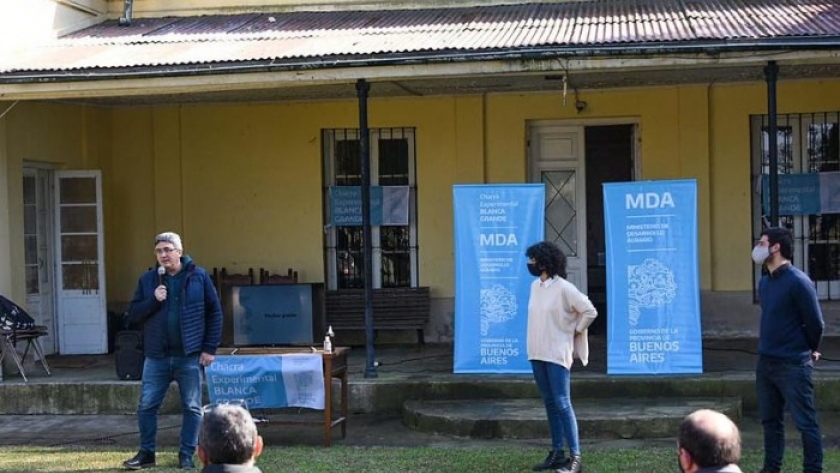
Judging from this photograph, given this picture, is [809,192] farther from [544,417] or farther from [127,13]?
[127,13]

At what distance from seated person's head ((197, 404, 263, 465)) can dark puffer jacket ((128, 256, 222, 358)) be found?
408 centimetres

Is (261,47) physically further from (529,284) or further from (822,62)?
(822,62)

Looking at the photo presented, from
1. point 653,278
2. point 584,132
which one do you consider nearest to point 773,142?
point 653,278

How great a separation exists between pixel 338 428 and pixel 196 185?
16.5 feet

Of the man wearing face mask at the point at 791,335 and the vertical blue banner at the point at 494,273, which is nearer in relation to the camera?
the man wearing face mask at the point at 791,335

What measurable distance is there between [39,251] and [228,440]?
30.9 feet

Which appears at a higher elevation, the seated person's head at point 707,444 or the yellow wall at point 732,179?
the yellow wall at point 732,179

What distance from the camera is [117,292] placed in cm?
1351

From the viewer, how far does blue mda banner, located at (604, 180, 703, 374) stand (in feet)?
30.3

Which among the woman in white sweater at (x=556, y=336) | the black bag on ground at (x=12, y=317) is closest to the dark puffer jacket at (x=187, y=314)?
the woman in white sweater at (x=556, y=336)

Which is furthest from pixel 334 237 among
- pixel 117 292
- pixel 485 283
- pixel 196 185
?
pixel 485 283

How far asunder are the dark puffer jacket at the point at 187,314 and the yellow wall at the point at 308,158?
15.7 feet

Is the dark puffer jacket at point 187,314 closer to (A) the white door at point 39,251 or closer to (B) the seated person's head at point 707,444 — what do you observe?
(A) the white door at point 39,251

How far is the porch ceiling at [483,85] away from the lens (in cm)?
1087
